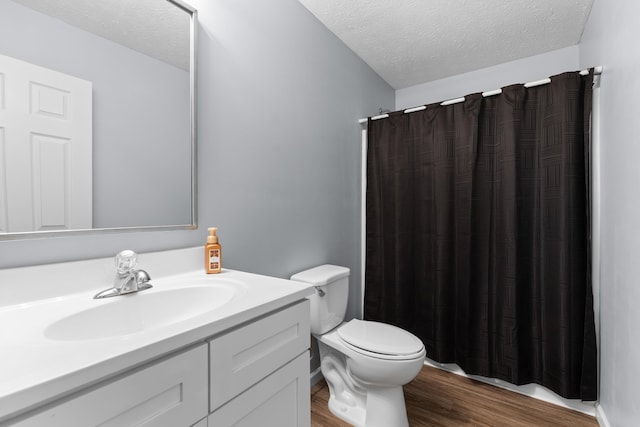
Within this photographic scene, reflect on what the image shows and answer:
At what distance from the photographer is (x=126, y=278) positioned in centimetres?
89

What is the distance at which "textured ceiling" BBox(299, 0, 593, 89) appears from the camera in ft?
5.44

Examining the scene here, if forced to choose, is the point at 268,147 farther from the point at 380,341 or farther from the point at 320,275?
the point at 380,341

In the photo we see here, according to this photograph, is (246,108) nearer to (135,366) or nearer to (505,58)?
(135,366)

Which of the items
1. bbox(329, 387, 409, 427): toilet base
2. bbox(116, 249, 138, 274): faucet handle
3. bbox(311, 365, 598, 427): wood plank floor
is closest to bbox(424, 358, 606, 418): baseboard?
bbox(311, 365, 598, 427): wood plank floor

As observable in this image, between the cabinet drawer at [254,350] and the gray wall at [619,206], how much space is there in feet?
3.96

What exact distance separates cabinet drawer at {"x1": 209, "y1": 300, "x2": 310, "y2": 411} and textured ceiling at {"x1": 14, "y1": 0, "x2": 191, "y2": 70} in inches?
39.1

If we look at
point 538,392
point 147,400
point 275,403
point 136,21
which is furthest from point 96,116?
point 538,392

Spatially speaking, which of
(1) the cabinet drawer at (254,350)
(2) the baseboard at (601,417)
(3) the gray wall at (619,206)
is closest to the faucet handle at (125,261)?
(1) the cabinet drawer at (254,350)

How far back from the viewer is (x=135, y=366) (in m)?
0.56

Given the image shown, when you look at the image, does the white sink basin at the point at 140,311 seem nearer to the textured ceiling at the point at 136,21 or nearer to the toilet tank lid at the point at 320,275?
the toilet tank lid at the point at 320,275

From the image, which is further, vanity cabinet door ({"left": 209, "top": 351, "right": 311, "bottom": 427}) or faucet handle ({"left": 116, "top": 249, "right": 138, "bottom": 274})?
faucet handle ({"left": 116, "top": 249, "right": 138, "bottom": 274})

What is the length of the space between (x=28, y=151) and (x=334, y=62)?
1676 millimetres

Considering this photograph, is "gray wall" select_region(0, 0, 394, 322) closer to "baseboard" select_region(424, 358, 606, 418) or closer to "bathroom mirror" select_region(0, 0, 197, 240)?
"bathroom mirror" select_region(0, 0, 197, 240)

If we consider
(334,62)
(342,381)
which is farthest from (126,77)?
(342,381)
